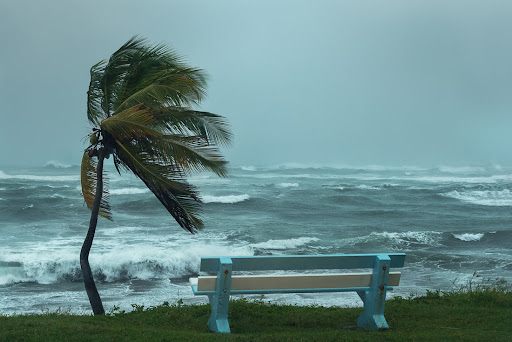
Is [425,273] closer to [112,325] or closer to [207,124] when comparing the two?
[207,124]

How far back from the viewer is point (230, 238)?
78.2 feet

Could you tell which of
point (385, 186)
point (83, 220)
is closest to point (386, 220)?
point (83, 220)

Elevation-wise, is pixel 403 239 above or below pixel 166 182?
below

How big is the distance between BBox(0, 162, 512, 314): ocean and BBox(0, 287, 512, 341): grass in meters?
3.01

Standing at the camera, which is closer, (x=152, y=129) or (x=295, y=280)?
(x=295, y=280)

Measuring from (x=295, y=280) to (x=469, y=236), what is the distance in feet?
62.0

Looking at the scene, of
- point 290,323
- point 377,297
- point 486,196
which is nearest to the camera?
point 377,297

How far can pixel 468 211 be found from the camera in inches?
1403

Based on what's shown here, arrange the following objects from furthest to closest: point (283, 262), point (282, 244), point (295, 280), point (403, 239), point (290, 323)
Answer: point (403, 239)
point (282, 244)
point (290, 323)
point (295, 280)
point (283, 262)

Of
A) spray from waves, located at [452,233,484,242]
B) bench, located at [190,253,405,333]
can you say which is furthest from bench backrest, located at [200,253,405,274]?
spray from waves, located at [452,233,484,242]

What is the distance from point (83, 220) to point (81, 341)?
79.3 ft

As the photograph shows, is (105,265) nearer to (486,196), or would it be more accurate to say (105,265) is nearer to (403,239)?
(403,239)

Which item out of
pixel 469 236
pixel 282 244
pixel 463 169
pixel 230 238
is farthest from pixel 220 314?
pixel 463 169

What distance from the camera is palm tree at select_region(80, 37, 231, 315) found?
7.99 metres
